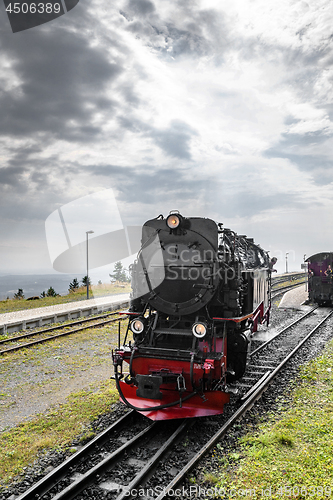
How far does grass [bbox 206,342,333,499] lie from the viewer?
4117 mm

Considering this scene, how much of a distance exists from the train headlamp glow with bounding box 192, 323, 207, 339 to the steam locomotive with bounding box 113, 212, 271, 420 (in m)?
0.02

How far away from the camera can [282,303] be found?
20.6 metres

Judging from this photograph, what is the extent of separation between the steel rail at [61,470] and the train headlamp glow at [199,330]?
2.03 metres

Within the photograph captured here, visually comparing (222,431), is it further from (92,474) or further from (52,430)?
(52,430)

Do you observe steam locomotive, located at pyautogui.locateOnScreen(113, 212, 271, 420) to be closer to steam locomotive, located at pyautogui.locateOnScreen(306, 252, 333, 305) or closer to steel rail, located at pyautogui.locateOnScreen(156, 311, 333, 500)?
steel rail, located at pyautogui.locateOnScreen(156, 311, 333, 500)

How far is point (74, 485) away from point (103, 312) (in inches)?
564

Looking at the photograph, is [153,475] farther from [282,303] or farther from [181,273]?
[282,303]

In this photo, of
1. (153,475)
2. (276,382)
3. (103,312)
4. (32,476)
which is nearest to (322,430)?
(276,382)

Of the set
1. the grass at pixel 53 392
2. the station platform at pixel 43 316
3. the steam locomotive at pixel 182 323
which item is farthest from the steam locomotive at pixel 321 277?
the steam locomotive at pixel 182 323

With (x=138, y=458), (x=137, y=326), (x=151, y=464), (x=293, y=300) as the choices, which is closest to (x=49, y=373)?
(x=137, y=326)

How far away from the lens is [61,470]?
4.49 meters

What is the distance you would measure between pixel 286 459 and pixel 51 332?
10748mm

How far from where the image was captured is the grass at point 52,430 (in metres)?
4.92

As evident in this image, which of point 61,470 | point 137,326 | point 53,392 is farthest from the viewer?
point 53,392
